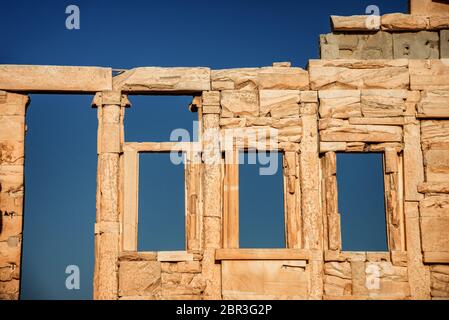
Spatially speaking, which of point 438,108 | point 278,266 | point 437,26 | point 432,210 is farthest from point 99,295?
point 437,26

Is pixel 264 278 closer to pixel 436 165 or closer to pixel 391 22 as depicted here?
pixel 436 165

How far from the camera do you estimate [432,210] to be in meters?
11.7

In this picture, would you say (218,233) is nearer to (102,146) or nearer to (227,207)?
(227,207)

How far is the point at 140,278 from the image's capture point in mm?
11500

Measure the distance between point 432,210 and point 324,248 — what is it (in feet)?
5.95

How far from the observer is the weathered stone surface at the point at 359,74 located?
477 inches

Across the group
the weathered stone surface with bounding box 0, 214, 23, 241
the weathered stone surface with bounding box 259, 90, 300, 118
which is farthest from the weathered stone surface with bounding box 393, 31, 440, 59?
the weathered stone surface with bounding box 0, 214, 23, 241

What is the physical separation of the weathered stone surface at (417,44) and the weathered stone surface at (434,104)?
0.70 meters

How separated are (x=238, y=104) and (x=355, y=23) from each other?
2.35 m

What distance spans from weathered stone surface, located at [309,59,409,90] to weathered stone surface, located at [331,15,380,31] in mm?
545

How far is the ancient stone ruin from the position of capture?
37.8ft

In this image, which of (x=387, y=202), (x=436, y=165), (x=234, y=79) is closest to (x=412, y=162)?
(x=436, y=165)
